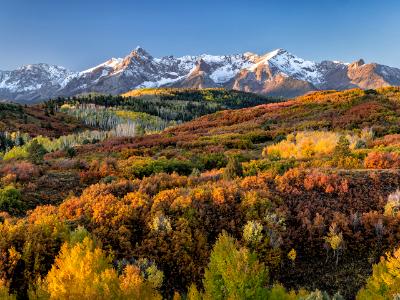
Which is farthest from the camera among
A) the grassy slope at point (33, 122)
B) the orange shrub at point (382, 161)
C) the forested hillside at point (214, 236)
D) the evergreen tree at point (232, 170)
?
the grassy slope at point (33, 122)

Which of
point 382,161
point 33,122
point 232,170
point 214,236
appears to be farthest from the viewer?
point 33,122

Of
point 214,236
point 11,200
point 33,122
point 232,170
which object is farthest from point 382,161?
point 33,122

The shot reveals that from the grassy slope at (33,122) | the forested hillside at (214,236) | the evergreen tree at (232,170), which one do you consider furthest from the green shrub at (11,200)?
the grassy slope at (33,122)

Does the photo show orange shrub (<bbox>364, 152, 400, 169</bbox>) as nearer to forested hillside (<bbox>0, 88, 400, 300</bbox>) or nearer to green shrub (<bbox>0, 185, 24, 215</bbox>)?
forested hillside (<bbox>0, 88, 400, 300</bbox>)

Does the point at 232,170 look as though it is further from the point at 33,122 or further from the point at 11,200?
the point at 33,122

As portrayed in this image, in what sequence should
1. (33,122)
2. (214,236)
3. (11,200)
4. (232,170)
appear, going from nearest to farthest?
(214,236), (11,200), (232,170), (33,122)

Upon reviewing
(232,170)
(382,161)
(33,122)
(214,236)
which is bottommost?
(33,122)

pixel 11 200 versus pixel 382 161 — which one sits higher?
pixel 382 161

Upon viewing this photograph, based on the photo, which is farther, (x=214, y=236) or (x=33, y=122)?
(x=33, y=122)

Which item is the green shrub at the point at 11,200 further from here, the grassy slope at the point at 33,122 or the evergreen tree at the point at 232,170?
the grassy slope at the point at 33,122

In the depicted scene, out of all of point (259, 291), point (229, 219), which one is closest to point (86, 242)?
point (259, 291)

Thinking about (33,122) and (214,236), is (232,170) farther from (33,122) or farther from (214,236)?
(33,122)

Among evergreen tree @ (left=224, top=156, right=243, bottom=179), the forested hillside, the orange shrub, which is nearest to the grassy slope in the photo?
the forested hillside

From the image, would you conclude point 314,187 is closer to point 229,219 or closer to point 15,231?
point 229,219
